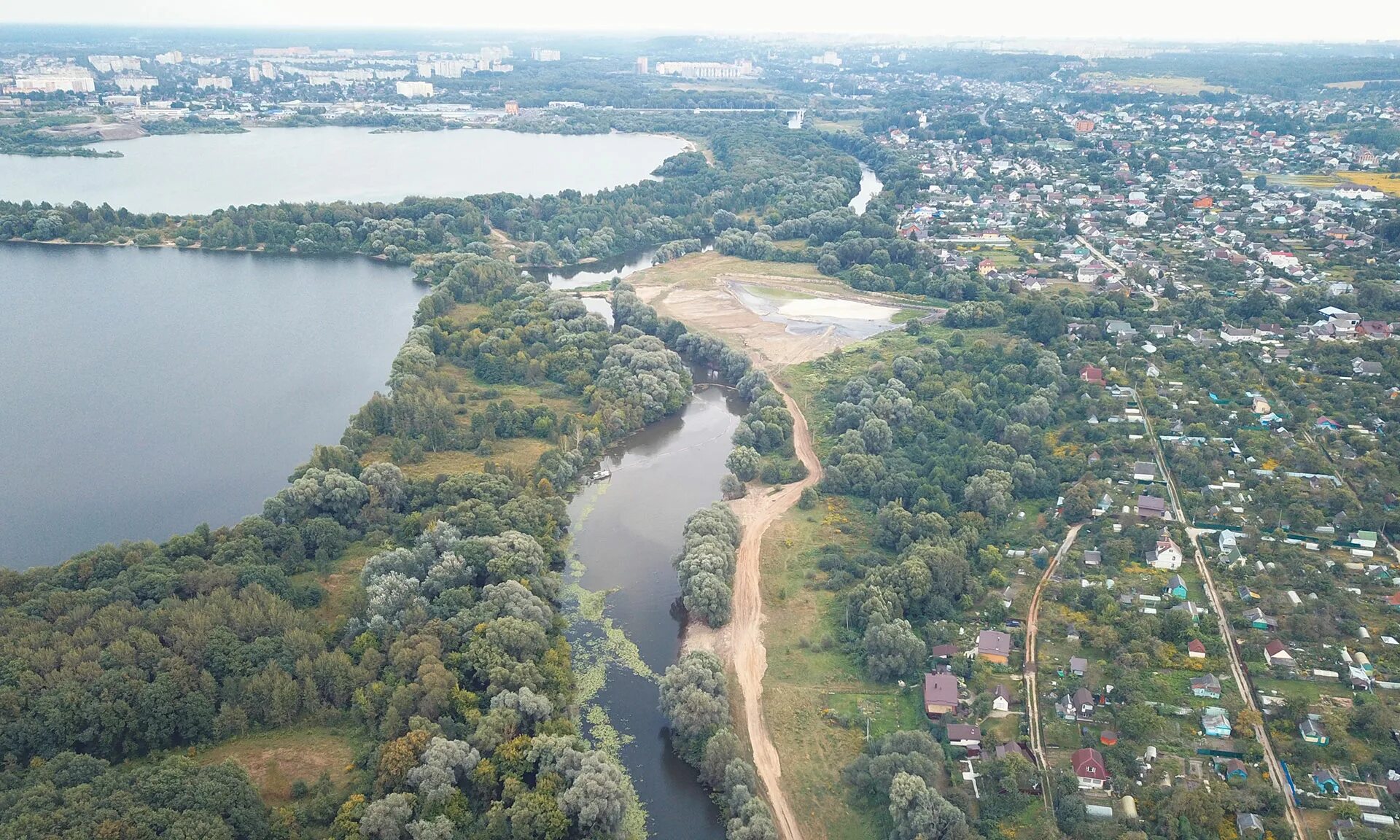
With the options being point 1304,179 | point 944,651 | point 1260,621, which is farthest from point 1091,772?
point 1304,179

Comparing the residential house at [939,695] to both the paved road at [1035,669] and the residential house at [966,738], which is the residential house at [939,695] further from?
the paved road at [1035,669]

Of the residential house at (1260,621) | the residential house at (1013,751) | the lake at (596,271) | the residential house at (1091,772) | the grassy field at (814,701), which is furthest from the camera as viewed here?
the lake at (596,271)

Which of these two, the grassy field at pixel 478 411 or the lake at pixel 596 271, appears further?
the lake at pixel 596 271

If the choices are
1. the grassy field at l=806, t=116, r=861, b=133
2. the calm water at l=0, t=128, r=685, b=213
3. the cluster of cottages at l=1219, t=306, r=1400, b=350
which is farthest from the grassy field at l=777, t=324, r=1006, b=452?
the grassy field at l=806, t=116, r=861, b=133

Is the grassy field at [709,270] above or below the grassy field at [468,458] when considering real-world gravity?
above

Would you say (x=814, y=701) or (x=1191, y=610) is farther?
(x=1191, y=610)

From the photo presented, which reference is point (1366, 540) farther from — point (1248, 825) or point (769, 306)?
point (769, 306)

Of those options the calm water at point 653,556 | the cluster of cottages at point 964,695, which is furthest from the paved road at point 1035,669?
the calm water at point 653,556

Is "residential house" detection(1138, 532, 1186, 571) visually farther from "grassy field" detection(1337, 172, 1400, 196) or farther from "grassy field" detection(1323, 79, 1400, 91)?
"grassy field" detection(1323, 79, 1400, 91)
